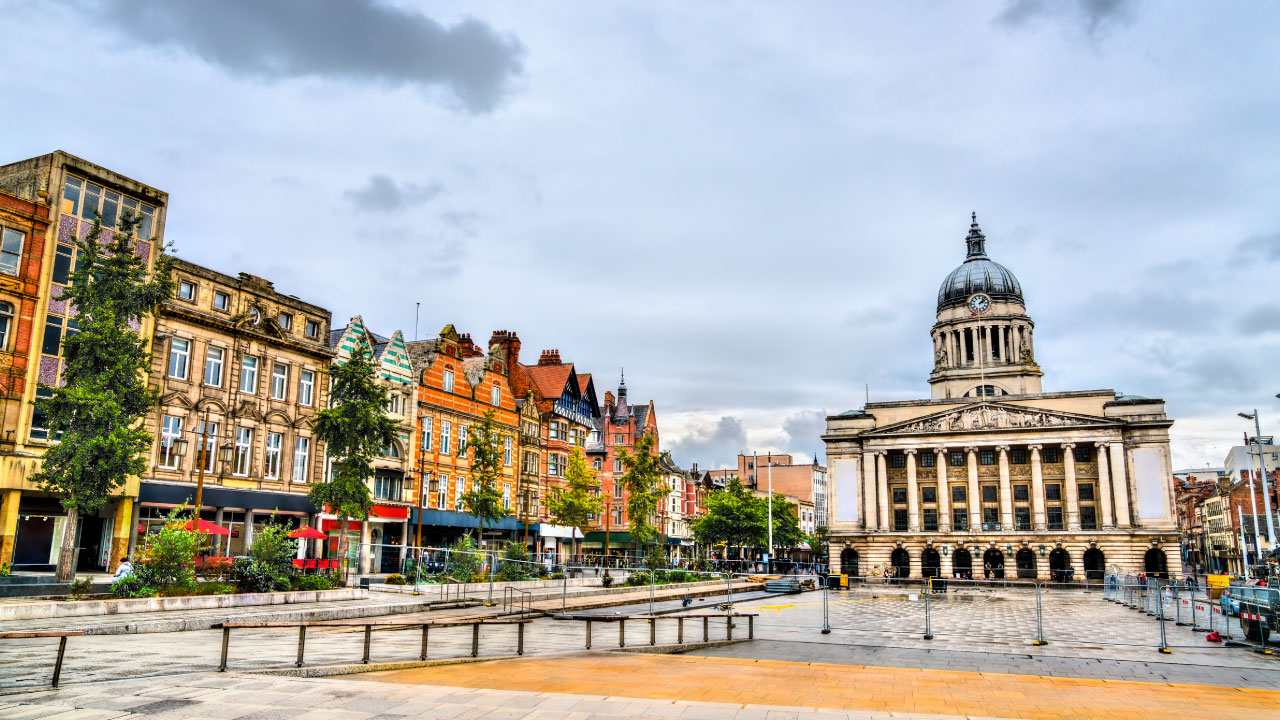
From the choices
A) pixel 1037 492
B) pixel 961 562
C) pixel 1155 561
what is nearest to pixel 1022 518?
pixel 1037 492

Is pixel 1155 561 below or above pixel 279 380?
below

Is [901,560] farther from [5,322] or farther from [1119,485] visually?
[5,322]

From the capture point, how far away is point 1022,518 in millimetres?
93500

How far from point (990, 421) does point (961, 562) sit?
15.7m

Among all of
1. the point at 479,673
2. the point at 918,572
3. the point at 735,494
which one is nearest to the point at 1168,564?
the point at 918,572

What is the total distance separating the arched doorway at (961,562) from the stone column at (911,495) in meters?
5.06

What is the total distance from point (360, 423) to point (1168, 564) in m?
82.8

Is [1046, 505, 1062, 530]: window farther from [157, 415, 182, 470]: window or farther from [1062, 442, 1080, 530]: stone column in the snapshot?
[157, 415, 182, 470]: window

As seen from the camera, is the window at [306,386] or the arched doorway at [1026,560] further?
the arched doorway at [1026,560]

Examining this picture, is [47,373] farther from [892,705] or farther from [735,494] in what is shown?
[735,494]

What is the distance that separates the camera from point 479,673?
1375 centimetres

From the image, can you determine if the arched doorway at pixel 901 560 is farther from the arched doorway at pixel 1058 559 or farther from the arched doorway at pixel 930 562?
the arched doorway at pixel 1058 559

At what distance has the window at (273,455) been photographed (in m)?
43.2

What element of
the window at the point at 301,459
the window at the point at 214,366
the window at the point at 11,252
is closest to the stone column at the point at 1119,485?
the window at the point at 301,459
